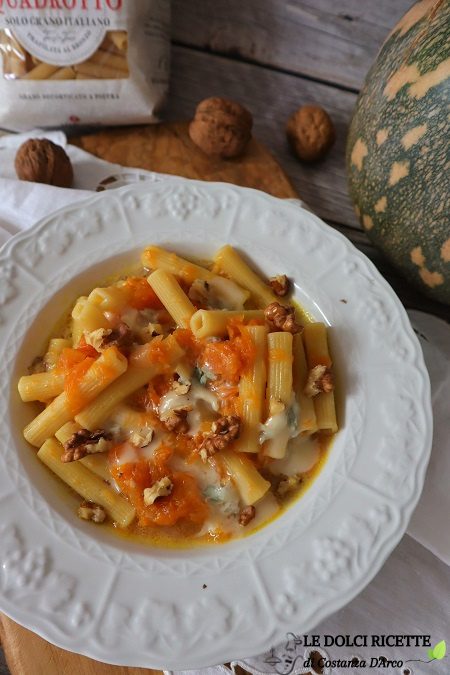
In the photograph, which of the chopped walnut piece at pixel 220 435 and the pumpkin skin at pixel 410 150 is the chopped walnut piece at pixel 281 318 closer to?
the chopped walnut piece at pixel 220 435

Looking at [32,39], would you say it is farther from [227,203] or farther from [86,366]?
[86,366]

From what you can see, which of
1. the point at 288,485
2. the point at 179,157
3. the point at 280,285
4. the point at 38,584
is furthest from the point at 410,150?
the point at 38,584

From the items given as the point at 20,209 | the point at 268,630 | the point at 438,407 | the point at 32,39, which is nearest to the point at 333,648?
the point at 268,630

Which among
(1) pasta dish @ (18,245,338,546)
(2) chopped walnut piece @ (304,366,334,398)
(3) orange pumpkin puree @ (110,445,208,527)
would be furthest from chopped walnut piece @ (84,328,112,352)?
(2) chopped walnut piece @ (304,366,334,398)

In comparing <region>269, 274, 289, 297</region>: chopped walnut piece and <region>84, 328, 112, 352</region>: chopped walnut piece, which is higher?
<region>269, 274, 289, 297</region>: chopped walnut piece

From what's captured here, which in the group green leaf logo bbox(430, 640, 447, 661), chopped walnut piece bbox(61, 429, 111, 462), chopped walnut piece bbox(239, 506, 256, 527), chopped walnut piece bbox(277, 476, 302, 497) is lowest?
green leaf logo bbox(430, 640, 447, 661)

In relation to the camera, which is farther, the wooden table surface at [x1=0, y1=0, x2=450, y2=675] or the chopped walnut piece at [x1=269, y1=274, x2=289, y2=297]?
the wooden table surface at [x1=0, y1=0, x2=450, y2=675]

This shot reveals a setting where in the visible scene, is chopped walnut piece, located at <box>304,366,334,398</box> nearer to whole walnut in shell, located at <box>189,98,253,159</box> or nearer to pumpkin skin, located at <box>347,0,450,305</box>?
pumpkin skin, located at <box>347,0,450,305</box>
